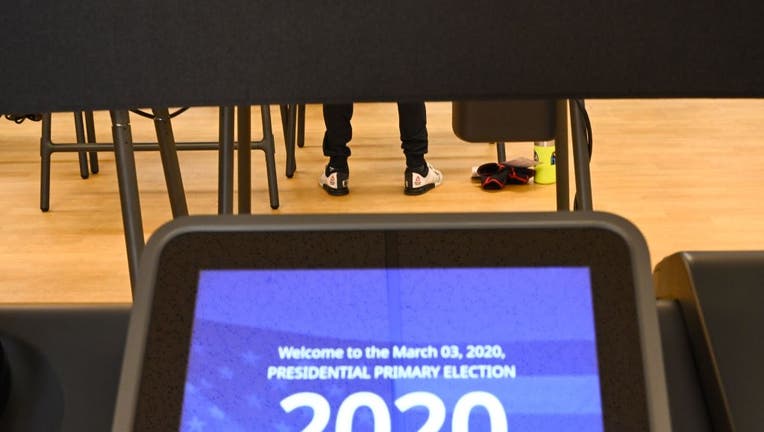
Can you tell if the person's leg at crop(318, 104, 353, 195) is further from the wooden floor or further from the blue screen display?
the blue screen display

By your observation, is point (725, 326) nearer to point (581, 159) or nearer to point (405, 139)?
point (581, 159)

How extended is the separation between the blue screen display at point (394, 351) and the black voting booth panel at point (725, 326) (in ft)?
0.30

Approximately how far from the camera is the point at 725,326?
1.40 ft

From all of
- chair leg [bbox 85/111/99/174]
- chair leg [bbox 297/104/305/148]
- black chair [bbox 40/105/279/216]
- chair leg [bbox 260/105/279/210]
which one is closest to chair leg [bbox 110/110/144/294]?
black chair [bbox 40/105/279/216]

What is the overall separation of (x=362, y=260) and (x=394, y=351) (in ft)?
0.13

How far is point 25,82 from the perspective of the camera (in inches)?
14.4

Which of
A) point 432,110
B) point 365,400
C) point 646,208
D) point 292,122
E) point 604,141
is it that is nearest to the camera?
point 365,400

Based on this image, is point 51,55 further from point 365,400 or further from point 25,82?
point 365,400

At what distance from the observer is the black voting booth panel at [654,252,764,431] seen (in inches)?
15.9

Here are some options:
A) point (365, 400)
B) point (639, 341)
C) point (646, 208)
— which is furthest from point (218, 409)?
point (646, 208)

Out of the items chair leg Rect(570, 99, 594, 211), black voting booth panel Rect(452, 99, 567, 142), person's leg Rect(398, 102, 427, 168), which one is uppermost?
person's leg Rect(398, 102, 427, 168)

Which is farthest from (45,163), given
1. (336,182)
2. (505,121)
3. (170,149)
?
(505,121)

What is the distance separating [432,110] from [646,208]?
1535 millimetres

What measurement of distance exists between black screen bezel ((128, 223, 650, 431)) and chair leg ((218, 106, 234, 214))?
76 cm
